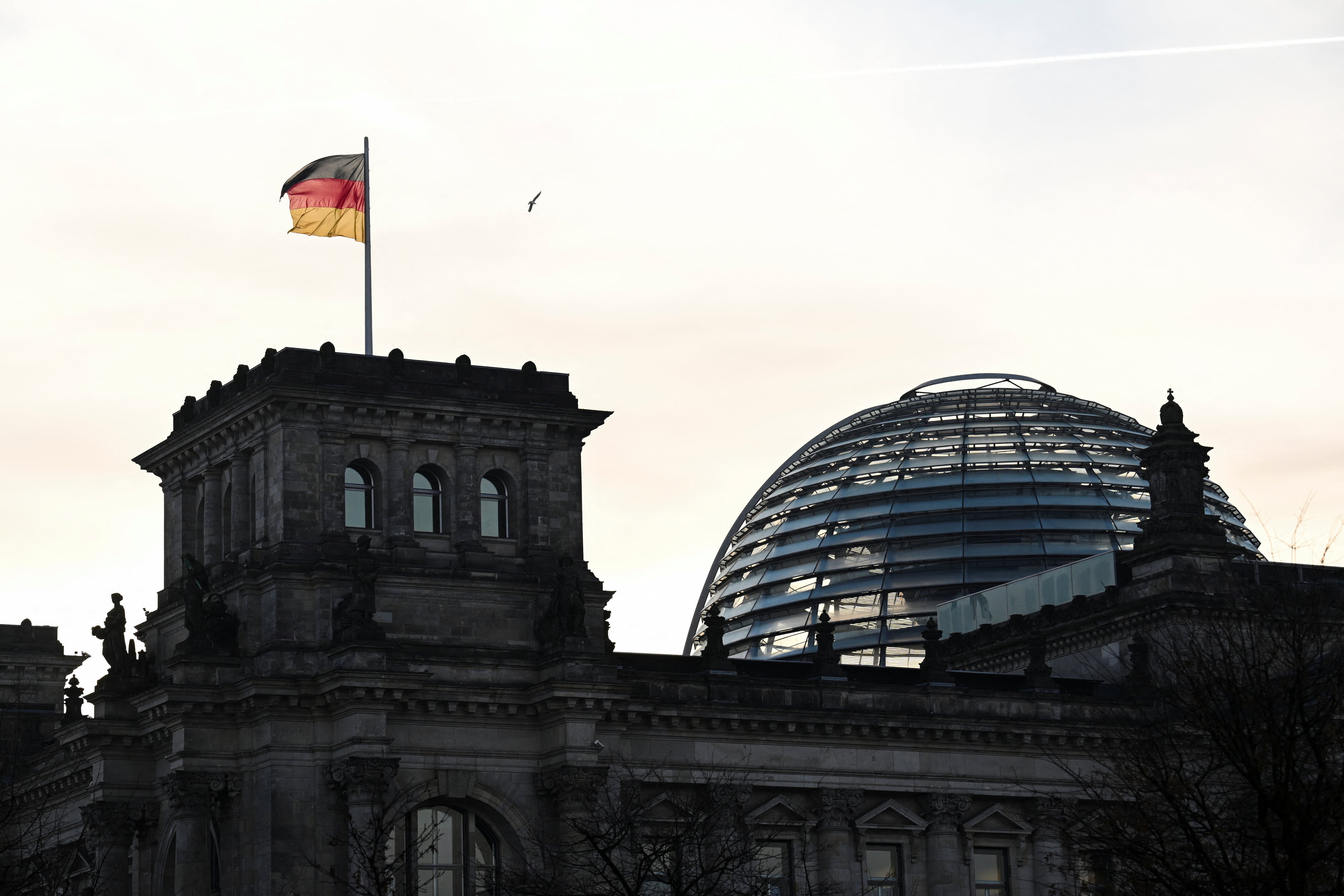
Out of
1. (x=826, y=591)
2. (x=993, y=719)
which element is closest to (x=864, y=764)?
(x=993, y=719)

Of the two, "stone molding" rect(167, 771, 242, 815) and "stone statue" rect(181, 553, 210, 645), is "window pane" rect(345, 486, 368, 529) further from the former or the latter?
"stone molding" rect(167, 771, 242, 815)

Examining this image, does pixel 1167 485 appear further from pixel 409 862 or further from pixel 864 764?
pixel 409 862

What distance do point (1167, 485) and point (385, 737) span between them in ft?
97.1

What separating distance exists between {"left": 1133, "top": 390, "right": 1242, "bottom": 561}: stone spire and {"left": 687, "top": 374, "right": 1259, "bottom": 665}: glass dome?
23.7 m

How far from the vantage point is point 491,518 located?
218 ft

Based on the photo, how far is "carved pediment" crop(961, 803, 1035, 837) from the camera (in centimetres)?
7019

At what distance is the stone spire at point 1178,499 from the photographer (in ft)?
254

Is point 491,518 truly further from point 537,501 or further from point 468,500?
point 537,501

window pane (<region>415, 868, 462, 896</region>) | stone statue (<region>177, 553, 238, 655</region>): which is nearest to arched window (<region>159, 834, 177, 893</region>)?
stone statue (<region>177, 553, 238, 655</region>)


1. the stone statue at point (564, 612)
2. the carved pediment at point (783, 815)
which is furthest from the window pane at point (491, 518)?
the carved pediment at point (783, 815)

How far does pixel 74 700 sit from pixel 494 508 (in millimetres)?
15150

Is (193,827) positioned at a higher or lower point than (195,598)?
lower

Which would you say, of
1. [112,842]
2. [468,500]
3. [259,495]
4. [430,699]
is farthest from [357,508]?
[112,842]

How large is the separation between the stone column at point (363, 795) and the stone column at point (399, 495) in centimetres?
652
